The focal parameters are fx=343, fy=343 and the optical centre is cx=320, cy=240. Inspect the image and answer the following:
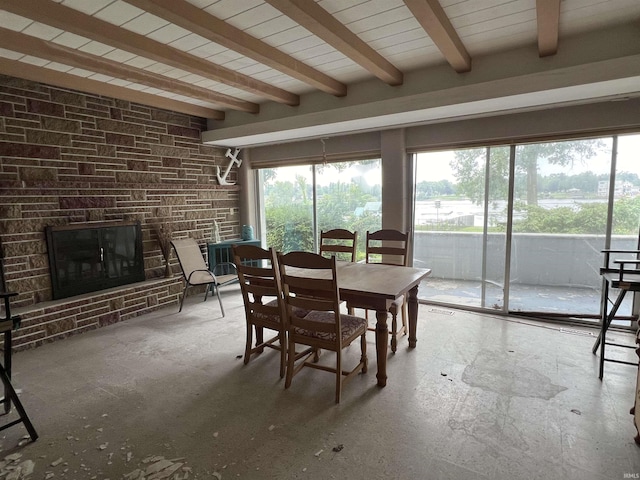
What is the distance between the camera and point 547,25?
2123mm

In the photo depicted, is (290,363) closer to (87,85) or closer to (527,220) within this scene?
(527,220)

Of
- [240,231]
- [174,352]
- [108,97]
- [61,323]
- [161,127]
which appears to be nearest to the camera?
[174,352]

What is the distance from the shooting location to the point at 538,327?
343 cm

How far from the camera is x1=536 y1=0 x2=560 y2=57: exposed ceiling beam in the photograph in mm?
1895

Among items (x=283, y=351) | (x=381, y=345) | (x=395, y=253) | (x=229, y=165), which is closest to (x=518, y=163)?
(x=395, y=253)

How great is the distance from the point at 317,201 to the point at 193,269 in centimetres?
197

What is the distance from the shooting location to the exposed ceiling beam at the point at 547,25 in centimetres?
189

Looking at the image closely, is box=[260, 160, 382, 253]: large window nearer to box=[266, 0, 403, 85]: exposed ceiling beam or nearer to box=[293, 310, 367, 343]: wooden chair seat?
box=[266, 0, 403, 85]: exposed ceiling beam

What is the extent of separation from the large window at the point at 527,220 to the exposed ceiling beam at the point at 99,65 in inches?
101

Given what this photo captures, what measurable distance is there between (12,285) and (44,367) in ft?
3.13

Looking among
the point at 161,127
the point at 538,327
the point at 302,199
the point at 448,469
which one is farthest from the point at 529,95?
the point at 161,127

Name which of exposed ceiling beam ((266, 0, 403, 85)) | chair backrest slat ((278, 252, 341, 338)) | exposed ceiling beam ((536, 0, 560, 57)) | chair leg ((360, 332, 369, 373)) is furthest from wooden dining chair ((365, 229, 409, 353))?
exposed ceiling beam ((536, 0, 560, 57))

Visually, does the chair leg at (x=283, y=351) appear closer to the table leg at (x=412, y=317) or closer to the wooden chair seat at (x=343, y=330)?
the wooden chair seat at (x=343, y=330)

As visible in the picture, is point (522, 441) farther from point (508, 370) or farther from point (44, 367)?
point (44, 367)
